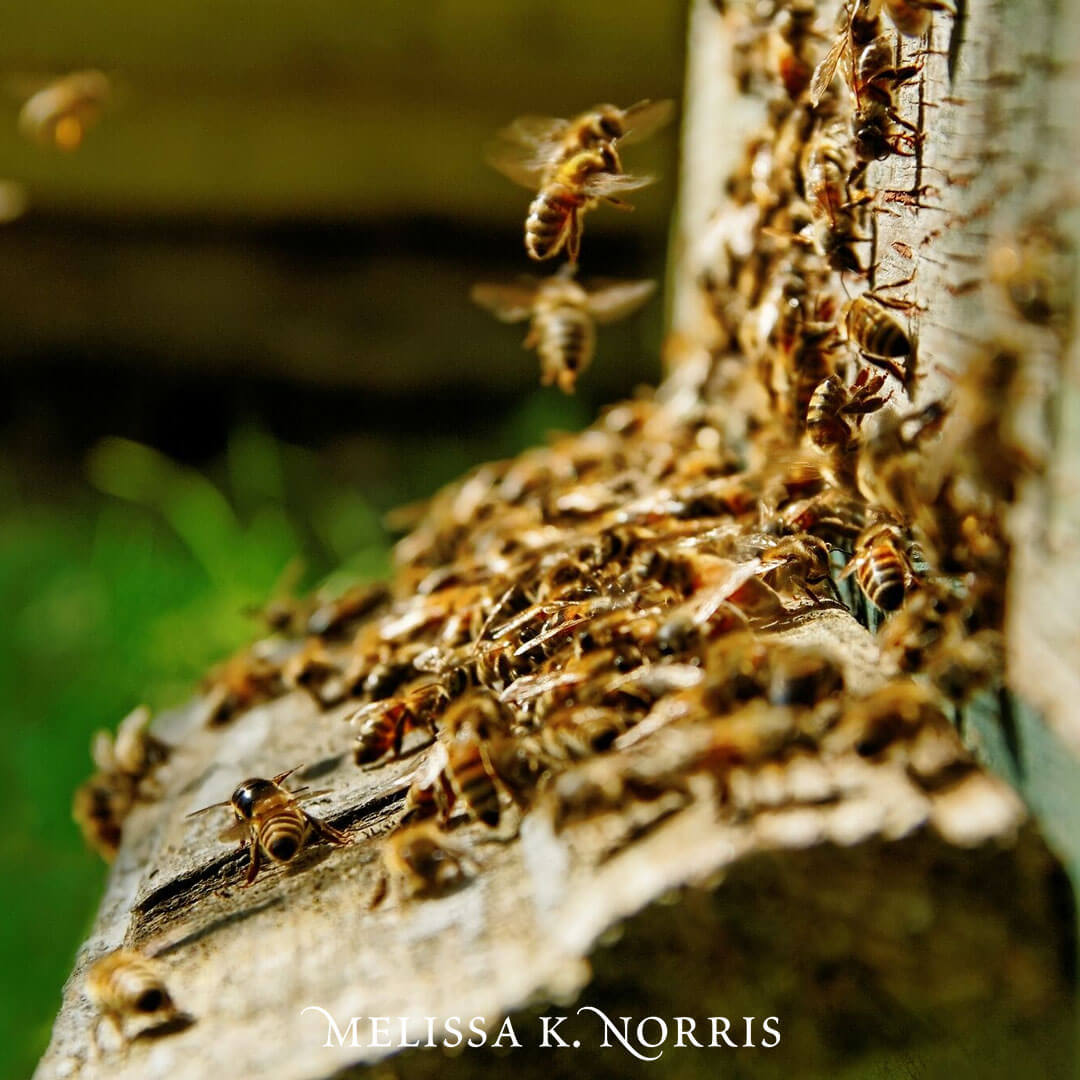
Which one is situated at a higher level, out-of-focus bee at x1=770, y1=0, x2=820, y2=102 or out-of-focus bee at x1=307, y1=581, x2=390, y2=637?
out-of-focus bee at x1=770, y1=0, x2=820, y2=102

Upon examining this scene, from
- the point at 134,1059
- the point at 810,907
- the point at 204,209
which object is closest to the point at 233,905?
the point at 134,1059

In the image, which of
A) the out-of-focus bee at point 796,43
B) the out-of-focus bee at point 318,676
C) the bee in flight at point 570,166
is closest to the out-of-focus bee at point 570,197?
the bee in flight at point 570,166

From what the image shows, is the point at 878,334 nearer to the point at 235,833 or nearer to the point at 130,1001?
the point at 235,833

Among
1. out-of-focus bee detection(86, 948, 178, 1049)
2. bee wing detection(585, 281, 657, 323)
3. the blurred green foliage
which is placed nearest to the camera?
out-of-focus bee detection(86, 948, 178, 1049)

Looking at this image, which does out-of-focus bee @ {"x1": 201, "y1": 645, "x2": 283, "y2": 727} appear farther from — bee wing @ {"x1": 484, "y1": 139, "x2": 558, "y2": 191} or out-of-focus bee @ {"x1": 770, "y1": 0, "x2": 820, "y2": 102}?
out-of-focus bee @ {"x1": 770, "y1": 0, "x2": 820, "y2": 102}

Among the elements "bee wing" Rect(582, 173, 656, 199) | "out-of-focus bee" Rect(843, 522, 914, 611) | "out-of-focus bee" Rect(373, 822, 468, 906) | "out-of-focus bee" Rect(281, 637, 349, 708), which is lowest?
"out-of-focus bee" Rect(281, 637, 349, 708)

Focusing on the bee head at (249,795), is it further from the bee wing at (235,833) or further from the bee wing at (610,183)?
the bee wing at (610,183)

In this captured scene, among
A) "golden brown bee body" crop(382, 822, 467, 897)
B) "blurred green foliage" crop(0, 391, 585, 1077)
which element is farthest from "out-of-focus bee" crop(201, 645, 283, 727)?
"golden brown bee body" crop(382, 822, 467, 897)

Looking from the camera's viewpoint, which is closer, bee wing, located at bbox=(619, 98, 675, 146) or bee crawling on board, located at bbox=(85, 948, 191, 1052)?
bee crawling on board, located at bbox=(85, 948, 191, 1052)
